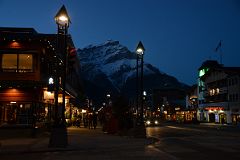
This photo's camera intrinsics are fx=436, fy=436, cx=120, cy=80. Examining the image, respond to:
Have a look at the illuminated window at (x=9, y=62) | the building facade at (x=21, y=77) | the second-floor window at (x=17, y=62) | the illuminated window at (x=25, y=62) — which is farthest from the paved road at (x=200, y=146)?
the illuminated window at (x=9, y=62)

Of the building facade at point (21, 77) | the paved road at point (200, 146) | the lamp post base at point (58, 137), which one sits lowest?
the paved road at point (200, 146)

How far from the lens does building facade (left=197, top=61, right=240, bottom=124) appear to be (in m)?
96.4

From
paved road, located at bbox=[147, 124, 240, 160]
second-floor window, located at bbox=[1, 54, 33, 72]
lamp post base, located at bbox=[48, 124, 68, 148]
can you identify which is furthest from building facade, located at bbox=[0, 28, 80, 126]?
paved road, located at bbox=[147, 124, 240, 160]

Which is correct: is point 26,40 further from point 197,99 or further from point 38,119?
point 197,99

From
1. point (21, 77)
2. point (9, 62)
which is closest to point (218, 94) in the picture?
point (21, 77)

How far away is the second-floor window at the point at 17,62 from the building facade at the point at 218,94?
2621 inches

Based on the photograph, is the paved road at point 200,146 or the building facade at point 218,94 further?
the building facade at point 218,94

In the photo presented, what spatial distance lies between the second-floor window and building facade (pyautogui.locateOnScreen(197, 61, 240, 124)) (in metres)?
66.6

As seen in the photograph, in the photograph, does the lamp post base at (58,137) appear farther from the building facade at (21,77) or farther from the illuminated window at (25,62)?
the illuminated window at (25,62)

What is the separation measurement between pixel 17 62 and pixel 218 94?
79.8 meters

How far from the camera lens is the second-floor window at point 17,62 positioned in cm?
3356

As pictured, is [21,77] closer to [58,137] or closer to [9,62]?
[9,62]

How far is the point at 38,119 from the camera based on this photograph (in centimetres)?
3531

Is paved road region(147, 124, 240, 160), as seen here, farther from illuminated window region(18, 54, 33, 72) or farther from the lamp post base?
illuminated window region(18, 54, 33, 72)
